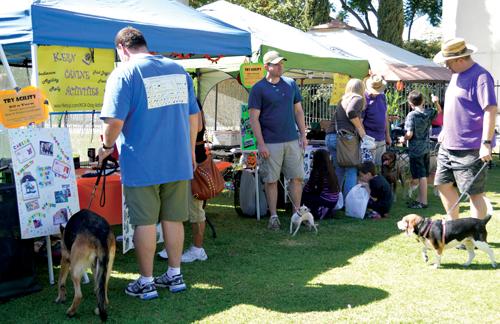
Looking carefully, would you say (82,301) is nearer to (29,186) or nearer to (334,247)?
(29,186)

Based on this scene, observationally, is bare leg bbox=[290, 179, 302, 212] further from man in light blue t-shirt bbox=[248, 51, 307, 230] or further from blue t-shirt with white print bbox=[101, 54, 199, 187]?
blue t-shirt with white print bbox=[101, 54, 199, 187]

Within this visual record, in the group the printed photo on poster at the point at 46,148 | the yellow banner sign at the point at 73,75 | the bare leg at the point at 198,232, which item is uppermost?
the yellow banner sign at the point at 73,75

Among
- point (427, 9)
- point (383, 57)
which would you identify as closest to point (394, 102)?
point (383, 57)

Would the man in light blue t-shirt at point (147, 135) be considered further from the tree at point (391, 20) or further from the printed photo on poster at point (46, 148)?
the tree at point (391, 20)

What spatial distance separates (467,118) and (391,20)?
2045cm

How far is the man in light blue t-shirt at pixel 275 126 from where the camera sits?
5.98 m

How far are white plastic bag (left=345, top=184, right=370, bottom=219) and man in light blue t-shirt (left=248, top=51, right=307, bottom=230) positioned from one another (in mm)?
962

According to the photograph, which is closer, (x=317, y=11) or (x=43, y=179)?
(x=43, y=179)

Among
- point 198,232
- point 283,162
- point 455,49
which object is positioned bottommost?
point 198,232

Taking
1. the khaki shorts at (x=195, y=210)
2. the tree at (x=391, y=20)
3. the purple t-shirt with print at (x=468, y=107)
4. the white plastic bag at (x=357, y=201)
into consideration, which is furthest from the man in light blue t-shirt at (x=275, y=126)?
the tree at (x=391, y=20)

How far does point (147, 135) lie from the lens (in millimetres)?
3703

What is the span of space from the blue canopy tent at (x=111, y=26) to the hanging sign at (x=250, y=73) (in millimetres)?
585

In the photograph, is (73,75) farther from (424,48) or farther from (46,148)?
(424,48)

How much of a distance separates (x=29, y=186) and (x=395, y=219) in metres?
4.36
